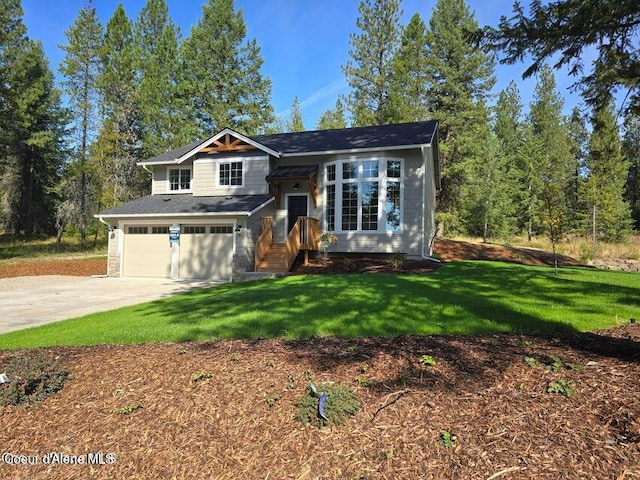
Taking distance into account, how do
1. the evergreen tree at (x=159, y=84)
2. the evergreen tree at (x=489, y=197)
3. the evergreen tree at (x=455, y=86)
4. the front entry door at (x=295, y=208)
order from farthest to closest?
1. the evergreen tree at (x=489, y=197)
2. the evergreen tree at (x=159, y=84)
3. the evergreen tree at (x=455, y=86)
4. the front entry door at (x=295, y=208)

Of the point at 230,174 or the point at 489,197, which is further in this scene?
the point at 489,197

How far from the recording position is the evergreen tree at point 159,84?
91.8 ft

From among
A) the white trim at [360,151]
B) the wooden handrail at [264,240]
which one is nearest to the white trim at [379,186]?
the white trim at [360,151]

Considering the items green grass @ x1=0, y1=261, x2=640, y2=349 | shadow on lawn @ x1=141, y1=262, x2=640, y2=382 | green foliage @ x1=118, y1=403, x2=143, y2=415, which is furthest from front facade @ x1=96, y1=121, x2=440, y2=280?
green foliage @ x1=118, y1=403, x2=143, y2=415

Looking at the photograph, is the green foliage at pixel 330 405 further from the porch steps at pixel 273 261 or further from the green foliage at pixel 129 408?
the porch steps at pixel 273 261

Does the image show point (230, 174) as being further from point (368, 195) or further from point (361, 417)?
point (361, 417)

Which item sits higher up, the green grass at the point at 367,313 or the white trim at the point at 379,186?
the white trim at the point at 379,186

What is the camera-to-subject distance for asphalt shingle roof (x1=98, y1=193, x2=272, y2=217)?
14352mm

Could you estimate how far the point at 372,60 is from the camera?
28.1 meters

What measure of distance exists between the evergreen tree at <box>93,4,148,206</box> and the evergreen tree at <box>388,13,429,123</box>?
60.3 feet

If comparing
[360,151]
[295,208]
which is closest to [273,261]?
[295,208]

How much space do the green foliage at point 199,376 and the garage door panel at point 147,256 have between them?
12824mm

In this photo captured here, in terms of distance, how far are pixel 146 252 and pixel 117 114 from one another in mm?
16493

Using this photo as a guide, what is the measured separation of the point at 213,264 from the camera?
1480 centimetres
